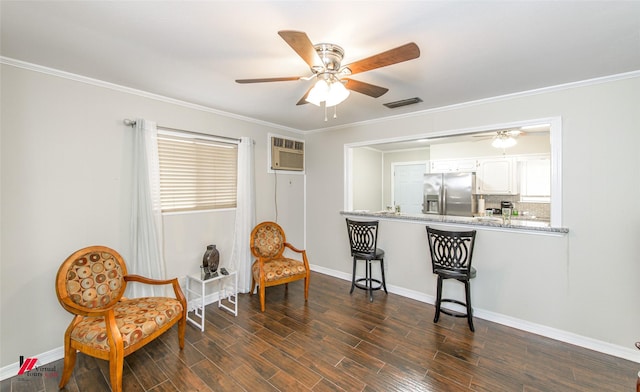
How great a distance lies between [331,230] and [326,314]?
1.57 meters

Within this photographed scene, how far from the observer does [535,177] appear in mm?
4695

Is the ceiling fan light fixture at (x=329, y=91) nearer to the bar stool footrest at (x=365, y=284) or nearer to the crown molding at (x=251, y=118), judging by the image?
the crown molding at (x=251, y=118)

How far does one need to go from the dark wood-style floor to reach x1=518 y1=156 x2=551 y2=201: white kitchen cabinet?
307 cm

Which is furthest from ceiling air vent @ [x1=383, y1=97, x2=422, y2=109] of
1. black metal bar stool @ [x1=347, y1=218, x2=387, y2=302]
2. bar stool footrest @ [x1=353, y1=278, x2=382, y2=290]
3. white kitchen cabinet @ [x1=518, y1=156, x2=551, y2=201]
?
white kitchen cabinet @ [x1=518, y1=156, x2=551, y2=201]

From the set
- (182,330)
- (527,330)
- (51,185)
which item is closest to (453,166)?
(527,330)

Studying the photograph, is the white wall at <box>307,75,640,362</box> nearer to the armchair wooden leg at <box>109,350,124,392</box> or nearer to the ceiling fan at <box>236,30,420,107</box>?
the ceiling fan at <box>236,30,420,107</box>

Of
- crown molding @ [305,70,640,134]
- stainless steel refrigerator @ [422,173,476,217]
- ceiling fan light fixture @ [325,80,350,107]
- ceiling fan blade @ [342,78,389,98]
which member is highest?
crown molding @ [305,70,640,134]

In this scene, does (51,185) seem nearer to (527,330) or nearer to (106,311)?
(106,311)

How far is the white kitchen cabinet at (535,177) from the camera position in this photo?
15.2 feet

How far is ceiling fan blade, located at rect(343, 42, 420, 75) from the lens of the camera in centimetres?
145

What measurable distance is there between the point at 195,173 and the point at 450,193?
15.0 feet

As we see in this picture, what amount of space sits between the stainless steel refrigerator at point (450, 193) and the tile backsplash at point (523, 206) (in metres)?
0.33

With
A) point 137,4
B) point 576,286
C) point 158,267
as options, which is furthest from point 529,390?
point 137,4

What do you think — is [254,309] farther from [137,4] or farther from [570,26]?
[570,26]
